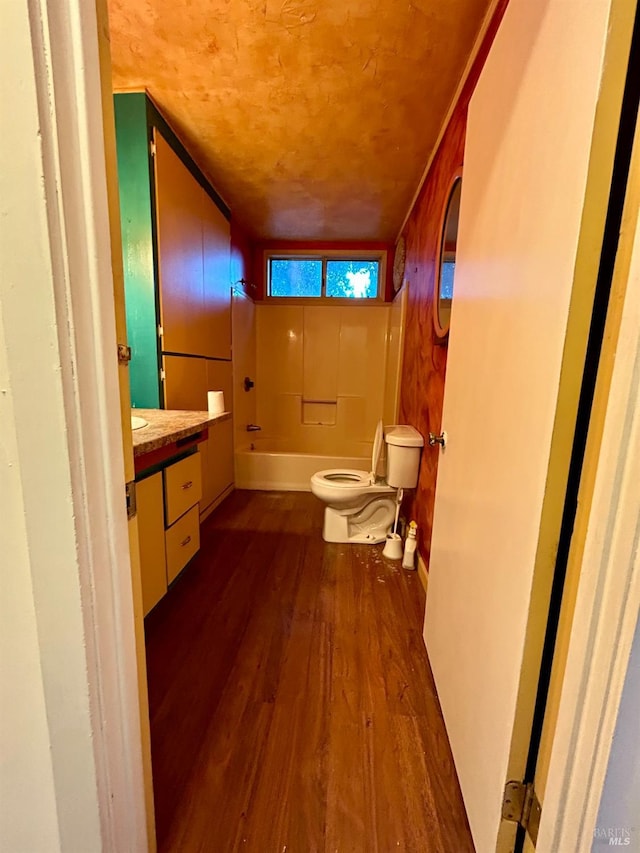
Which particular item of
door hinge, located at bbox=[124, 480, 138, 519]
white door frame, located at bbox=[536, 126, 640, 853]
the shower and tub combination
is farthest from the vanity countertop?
the shower and tub combination

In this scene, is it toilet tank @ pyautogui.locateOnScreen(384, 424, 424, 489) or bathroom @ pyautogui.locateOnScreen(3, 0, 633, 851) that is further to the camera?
toilet tank @ pyautogui.locateOnScreen(384, 424, 424, 489)

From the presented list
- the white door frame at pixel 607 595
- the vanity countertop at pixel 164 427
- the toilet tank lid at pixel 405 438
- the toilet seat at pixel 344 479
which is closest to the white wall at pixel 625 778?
the white door frame at pixel 607 595

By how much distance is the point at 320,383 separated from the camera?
13.9ft

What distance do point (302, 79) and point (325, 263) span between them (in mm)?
2384

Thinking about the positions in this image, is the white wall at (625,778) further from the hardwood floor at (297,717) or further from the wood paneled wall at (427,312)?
the wood paneled wall at (427,312)

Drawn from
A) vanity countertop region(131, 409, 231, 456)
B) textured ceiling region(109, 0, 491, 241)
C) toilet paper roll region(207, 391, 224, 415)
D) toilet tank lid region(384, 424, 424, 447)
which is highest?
textured ceiling region(109, 0, 491, 241)

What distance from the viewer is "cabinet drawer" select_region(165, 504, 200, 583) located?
5.23 ft

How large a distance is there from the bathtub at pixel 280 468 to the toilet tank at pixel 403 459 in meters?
1.20

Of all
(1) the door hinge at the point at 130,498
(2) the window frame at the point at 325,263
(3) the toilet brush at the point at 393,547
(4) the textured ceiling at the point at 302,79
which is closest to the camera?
(1) the door hinge at the point at 130,498

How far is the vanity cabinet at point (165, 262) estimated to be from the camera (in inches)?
73.4

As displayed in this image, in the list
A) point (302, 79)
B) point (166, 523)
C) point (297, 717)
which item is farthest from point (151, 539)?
point (302, 79)

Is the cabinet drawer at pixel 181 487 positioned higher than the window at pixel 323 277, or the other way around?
the window at pixel 323 277

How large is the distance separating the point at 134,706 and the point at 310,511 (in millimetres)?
2299

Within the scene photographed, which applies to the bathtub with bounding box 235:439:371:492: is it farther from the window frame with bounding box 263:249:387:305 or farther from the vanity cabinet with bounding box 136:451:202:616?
the window frame with bounding box 263:249:387:305
